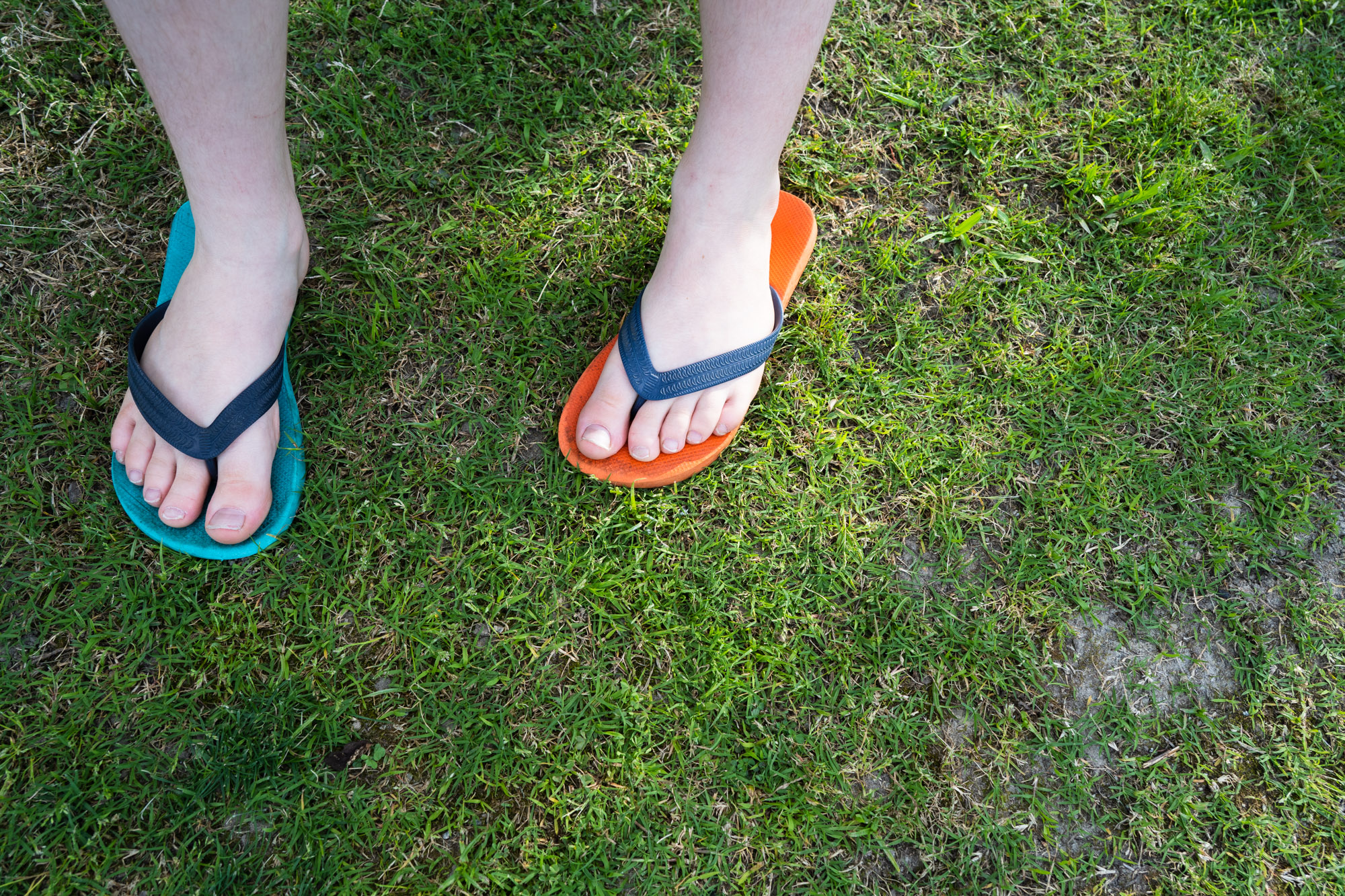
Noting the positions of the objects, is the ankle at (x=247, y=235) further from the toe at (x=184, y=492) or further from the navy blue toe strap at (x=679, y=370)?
the navy blue toe strap at (x=679, y=370)

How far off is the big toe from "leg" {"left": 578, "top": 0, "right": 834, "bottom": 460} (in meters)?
0.64

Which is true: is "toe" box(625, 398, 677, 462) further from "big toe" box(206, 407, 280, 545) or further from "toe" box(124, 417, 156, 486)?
"toe" box(124, 417, 156, 486)

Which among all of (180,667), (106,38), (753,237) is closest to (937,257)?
(753,237)

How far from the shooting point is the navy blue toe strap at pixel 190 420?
147 cm

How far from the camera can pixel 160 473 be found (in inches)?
59.9

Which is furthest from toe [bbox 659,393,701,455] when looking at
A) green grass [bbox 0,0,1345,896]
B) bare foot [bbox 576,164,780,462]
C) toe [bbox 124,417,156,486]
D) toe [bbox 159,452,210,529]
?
toe [bbox 124,417,156,486]

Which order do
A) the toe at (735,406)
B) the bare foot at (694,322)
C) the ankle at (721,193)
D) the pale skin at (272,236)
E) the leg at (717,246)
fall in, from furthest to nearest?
the toe at (735,406)
the bare foot at (694,322)
the ankle at (721,193)
the leg at (717,246)
the pale skin at (272,236)

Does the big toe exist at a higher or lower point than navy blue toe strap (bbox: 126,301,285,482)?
lower

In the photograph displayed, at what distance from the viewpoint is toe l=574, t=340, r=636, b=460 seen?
1.60m

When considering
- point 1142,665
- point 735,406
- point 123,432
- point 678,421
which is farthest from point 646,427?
point 1142,665

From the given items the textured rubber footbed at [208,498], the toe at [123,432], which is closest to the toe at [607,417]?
the textured rubber footbed at [208,498]

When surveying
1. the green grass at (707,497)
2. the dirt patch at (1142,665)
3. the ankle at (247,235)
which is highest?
the ankle at (247,235)

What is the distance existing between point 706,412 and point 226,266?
0.96 m

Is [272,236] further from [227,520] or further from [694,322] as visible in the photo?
[694,322]
